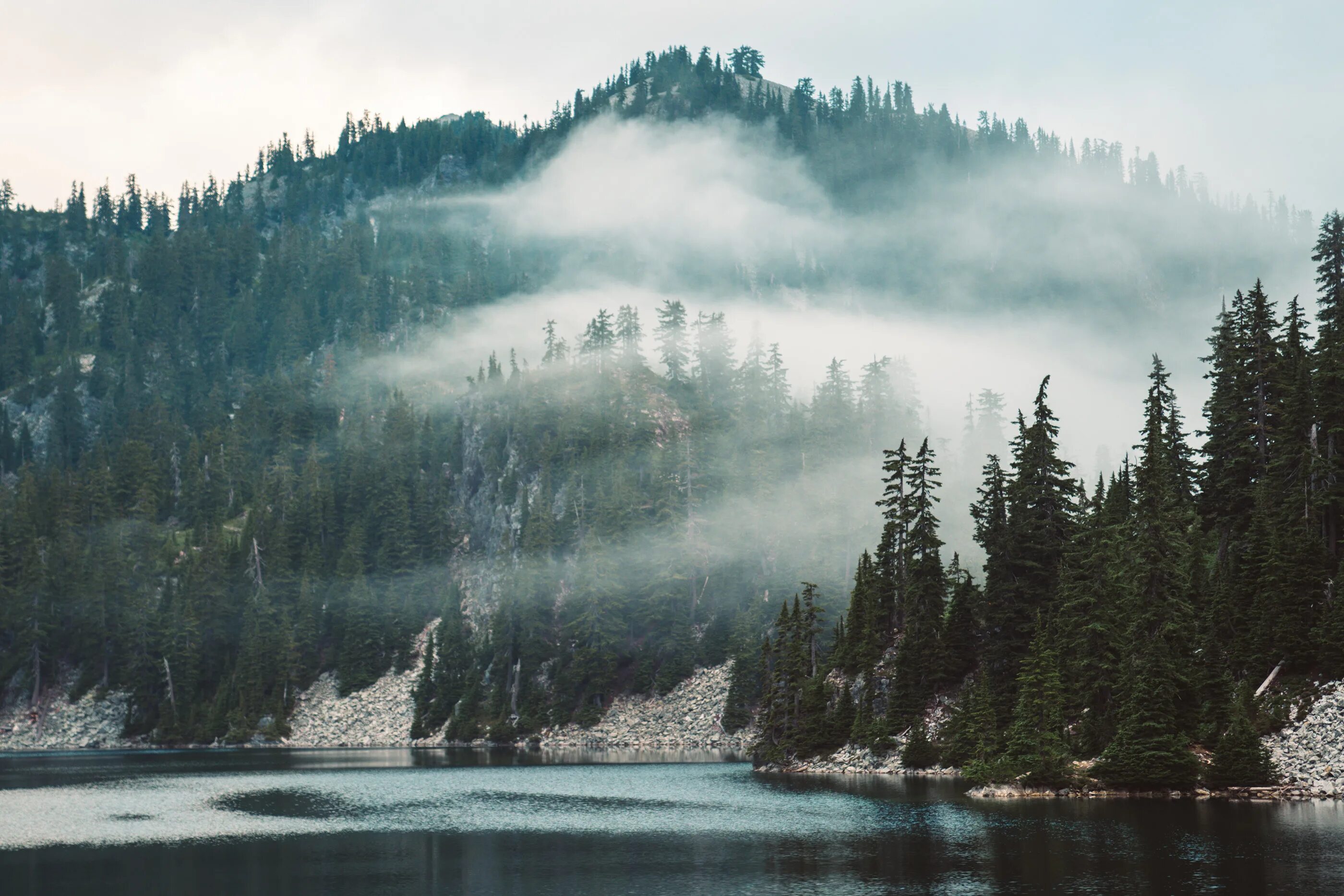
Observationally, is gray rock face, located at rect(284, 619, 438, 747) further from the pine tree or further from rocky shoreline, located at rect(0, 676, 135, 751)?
the pine tree

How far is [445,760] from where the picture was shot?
455 ft

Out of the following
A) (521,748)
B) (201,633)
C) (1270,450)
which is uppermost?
(1270,450)

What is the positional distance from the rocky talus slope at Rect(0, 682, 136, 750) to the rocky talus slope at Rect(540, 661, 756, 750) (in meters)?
73.8

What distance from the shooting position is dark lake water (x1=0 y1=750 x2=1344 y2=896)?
50.2m

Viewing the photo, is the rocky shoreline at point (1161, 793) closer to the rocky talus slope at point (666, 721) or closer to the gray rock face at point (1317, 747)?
the gray rock face at point (1317, 747)

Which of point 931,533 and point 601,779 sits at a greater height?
point 931,533

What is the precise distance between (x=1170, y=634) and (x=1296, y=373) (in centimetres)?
2802

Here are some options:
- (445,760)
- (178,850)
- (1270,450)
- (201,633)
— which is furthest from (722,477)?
(178,850)

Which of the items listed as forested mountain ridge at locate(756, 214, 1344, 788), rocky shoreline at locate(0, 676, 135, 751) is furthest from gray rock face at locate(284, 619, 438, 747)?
forested mountain ridge at locate(756, 214, 1344, 788)

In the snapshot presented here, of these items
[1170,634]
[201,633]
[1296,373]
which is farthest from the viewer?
[201,633]

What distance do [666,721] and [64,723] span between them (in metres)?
99.3

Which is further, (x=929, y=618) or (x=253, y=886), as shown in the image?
(x=929, y=618)

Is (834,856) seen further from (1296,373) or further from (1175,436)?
(1175,436)

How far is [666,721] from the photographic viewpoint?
165m
